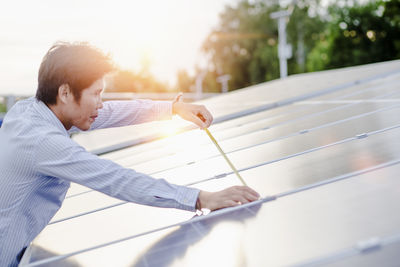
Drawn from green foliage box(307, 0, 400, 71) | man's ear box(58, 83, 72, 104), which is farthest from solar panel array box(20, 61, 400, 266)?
green foliage box(307, 0, 400, 71)

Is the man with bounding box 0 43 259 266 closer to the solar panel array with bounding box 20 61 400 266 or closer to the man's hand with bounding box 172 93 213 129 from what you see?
the solar panel array with bounding box 20 61 400 266

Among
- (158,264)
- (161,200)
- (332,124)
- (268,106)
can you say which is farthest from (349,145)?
(268,106)

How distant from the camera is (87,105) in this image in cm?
242

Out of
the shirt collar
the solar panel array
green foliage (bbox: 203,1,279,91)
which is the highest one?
the shirt collar

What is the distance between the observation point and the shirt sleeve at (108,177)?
1993mm

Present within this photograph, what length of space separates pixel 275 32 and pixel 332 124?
4325cm

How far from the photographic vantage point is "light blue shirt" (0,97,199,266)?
2004 mm

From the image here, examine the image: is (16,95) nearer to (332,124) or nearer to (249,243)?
(332,124)

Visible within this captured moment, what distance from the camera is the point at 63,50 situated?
2359mm

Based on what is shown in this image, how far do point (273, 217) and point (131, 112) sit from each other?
1793 mm

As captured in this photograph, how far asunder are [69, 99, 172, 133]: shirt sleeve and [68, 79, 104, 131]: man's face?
2.25 ft

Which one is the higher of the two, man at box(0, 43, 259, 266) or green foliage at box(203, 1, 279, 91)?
man at box(0, 43, 259, 266)

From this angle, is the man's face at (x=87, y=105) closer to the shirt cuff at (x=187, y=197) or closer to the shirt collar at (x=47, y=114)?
the shirt collar at (x=47, y=114)

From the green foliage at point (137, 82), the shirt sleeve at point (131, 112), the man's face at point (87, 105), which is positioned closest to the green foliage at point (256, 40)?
the green foliage at point (137, 82)
